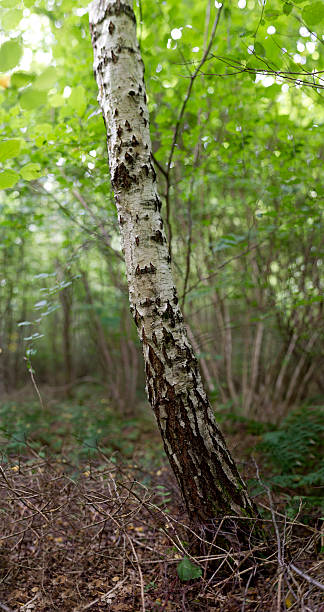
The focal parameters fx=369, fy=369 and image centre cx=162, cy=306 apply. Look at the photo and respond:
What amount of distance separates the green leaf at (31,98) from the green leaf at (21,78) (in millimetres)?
18

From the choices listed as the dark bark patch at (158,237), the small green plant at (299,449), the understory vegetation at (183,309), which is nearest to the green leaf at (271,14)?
the understory vegetation at (183,309)

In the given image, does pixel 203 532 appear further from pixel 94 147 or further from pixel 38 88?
pixel 94 147

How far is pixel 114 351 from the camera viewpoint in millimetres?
6609

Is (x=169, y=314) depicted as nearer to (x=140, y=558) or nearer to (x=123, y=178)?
(x=123, y=178)

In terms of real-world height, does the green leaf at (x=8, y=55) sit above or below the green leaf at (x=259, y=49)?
below

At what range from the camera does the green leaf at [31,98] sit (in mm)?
960

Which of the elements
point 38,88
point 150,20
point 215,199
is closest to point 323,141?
point 215,199

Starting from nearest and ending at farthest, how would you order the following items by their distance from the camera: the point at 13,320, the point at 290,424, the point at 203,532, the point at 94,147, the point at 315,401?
the point at 203,532 < the point at 94,147 < the point at 290,424 < the point at 315,401 < the point at 13,320

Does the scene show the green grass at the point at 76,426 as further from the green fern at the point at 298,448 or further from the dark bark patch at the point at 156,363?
the dark bark patch at the point at 156,363

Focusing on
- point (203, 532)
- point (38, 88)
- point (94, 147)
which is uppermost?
point (94, 147)

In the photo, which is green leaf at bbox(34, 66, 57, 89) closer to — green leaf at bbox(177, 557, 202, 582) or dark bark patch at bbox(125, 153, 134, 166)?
dark bark patch at bbox(125, 153, 134, 166)

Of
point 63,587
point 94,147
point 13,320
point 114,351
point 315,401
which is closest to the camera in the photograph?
point 63,587

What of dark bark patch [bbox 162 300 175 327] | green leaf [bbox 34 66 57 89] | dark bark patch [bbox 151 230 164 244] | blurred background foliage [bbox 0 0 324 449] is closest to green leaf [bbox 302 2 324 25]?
blurred background foliage [bbox 0 0 324 449]

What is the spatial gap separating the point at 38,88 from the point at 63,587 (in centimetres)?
220
